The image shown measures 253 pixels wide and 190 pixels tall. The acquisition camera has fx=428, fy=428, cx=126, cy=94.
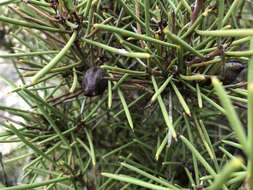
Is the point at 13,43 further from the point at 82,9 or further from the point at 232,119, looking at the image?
the point at 232,119

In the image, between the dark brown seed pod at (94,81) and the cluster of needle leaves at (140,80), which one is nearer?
the cluster of needle leaves at (140,80)

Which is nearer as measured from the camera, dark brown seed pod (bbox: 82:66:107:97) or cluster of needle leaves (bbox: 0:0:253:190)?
cluster of needle leaves (bbox: 0:0:253:190)

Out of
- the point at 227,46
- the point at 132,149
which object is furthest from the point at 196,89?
the point at 132,149

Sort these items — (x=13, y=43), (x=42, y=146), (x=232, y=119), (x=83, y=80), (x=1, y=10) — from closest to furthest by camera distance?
(x=232, y=119) → (x=83, y=80) → (x=42, y=146) → (x=1, y=10) → (x=13, y=43)
